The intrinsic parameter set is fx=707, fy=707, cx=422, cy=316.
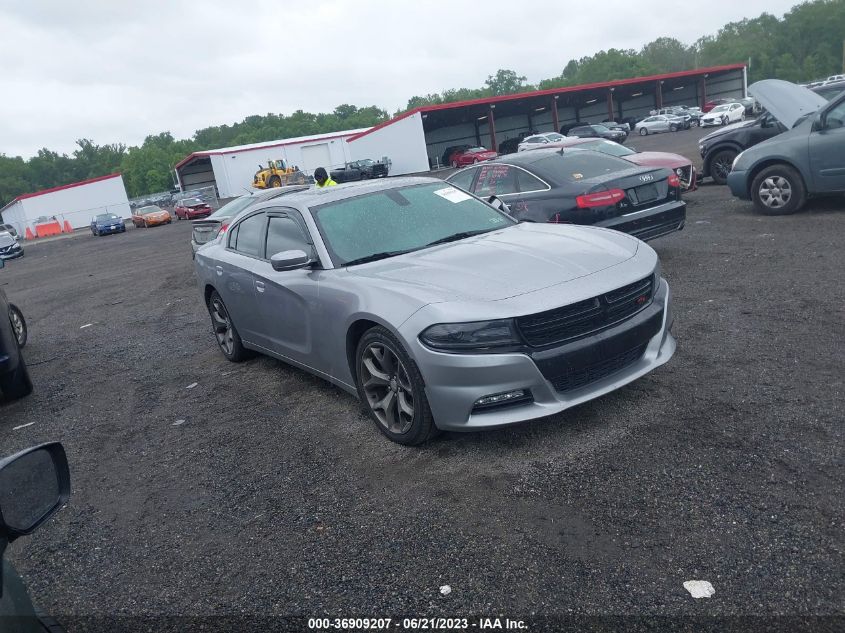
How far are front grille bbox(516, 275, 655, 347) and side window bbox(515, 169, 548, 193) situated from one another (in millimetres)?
4175

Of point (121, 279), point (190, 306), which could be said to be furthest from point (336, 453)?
point (121, 279)

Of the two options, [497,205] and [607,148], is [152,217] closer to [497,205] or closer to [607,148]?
[607,148]

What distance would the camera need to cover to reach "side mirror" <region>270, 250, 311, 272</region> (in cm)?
472

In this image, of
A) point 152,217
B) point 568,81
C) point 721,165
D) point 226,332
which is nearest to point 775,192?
point 721,165

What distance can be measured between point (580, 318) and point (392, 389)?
1204 millimetres

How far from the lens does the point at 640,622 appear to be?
2.59m

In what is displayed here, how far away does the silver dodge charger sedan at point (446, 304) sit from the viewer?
3.84 metres

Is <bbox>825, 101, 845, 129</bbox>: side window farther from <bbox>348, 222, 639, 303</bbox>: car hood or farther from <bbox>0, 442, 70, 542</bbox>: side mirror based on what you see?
<bbox>0, 442, 70, 542</bbox>: side mirror

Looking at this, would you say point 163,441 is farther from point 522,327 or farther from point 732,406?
point 732,406

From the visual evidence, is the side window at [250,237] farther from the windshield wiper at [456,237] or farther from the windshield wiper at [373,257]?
the windshield wiper at [456,237]

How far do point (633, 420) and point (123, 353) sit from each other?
6101 millimetres

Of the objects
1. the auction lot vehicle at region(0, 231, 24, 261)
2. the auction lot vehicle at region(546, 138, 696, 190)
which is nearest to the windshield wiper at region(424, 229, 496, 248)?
the auction lot vehicle at region(546, 138, 696, 190)

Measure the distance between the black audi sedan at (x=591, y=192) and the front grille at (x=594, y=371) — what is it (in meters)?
3.56

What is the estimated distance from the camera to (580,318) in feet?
13.0
